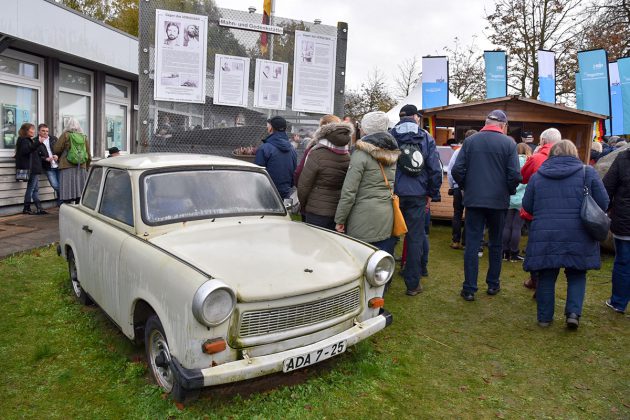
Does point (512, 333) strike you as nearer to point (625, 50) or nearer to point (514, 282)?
point (514, 282)

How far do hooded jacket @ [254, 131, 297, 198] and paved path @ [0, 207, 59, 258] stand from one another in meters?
3.75

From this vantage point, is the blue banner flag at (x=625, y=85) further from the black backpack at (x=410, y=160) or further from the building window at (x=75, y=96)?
the building window at (x=75, y=96)

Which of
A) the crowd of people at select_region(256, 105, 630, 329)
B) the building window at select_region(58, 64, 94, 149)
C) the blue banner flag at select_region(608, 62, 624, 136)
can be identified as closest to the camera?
the crowd of people at select_region(256, 105, 630, 329)

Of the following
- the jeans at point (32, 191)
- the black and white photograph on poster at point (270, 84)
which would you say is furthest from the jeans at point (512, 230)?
the jeans at point (32, 191)

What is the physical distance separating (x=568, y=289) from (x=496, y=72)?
13883 mm

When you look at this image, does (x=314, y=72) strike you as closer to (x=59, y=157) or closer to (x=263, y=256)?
(x=263, y=256)

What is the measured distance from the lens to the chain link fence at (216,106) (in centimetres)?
703

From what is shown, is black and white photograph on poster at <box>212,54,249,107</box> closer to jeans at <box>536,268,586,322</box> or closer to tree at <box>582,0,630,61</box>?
jeans at <box>536,268,586,322</box>

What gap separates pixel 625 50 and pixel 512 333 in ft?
82.1

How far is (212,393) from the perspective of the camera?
3225mm

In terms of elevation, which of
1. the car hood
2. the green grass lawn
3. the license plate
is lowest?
the green grass lawn

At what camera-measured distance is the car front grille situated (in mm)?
2953

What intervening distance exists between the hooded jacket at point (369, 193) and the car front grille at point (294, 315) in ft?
4.79

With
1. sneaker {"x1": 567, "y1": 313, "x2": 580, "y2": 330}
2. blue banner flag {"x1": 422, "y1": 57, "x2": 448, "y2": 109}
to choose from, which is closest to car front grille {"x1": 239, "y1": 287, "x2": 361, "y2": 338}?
sneaker {"x1": 567, "y1": 313, "x2": 580, "y2": 330}
